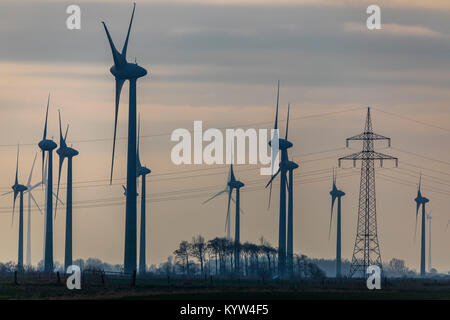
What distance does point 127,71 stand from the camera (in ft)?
520

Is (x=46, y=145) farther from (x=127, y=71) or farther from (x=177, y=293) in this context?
(x=177, y=293)

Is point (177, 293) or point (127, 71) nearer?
point (177, 293)

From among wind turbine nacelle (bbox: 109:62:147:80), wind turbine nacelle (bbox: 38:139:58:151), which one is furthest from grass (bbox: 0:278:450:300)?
wind turbine nacelle (bbox: 38:139:58:151)

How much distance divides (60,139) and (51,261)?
22.3 metres

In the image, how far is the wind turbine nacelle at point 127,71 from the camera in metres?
158

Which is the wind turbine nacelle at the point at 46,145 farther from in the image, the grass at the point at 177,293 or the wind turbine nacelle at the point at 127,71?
the grass at the point at 177,293

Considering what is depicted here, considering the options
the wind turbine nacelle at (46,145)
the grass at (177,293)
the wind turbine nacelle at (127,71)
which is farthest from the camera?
Result: the wind turbine nacelle at (46,145)

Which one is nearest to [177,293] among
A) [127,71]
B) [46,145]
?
[127,71]

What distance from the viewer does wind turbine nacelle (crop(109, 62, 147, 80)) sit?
519 feet

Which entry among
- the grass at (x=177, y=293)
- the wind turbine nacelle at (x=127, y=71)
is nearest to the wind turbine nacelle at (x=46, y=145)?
the wind turbine nacelle at (x=127, y=71)

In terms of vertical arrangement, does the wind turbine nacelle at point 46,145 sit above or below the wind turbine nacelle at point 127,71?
below

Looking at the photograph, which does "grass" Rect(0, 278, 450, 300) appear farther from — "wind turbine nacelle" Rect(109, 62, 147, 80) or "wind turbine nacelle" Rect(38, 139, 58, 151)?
"wind turbine nacelle" Rect(38, 139, 58, 151)

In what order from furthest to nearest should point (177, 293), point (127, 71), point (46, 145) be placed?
point (46, 145) < point (127, 71) < point (177, 293)
